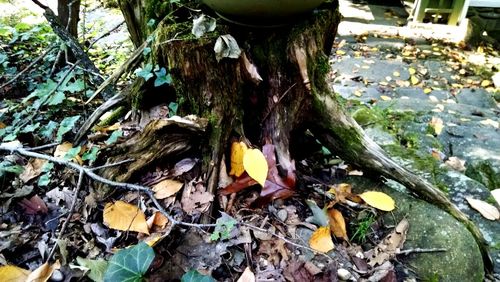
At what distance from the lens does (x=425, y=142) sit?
281 centimetres

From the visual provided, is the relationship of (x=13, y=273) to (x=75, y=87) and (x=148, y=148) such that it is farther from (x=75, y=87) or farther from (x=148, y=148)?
(x=75, y=87)

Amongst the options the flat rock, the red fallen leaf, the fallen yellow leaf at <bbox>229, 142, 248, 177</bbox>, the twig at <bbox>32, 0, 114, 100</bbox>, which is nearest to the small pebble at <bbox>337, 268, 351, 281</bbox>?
the flat rock

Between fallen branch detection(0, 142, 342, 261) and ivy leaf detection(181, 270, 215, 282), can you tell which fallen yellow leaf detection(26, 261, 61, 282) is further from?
ivy leaf detection(181, 270, 215, 282)

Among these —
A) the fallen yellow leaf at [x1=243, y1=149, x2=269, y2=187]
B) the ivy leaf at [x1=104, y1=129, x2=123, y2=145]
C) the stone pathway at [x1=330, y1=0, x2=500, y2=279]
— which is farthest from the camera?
the stone pathway at [x1=330, y1=0, x2=500, y2=279]

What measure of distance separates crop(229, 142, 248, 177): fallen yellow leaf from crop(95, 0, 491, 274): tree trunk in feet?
0.14

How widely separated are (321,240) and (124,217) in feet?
2.70

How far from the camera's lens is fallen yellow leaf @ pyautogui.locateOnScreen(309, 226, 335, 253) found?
159 centimetres

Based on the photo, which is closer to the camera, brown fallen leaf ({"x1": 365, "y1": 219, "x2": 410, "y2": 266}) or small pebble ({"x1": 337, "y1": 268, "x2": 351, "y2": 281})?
small pebble ({"x1": 337, "y1": 268, "x2": 351, "y2": 281})

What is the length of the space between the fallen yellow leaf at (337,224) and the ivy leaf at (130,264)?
32.0 inches

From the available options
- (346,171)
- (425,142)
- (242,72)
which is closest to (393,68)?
(425,142)

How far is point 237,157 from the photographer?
5.70 ft

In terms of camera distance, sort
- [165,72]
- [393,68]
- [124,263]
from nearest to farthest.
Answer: [124,263] < [165,72] < [393,68]

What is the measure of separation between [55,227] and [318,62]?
4.55 ft

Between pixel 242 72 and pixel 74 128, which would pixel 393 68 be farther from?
pixel 74 128
